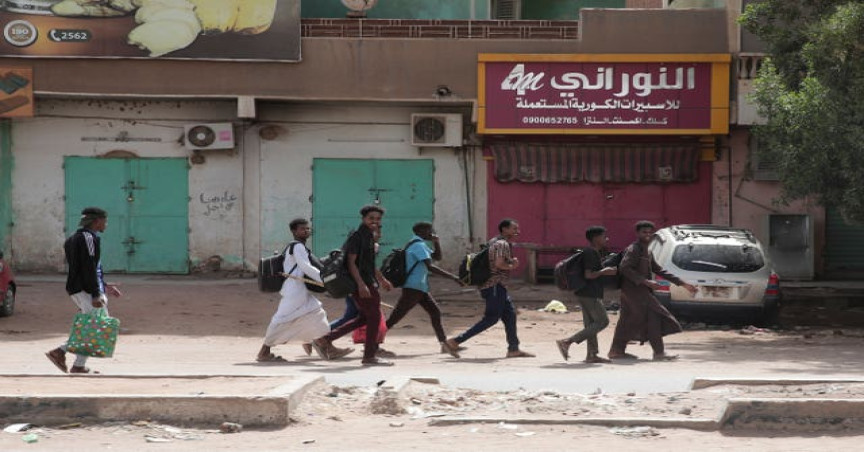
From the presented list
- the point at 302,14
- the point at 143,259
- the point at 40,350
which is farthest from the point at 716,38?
the point at 40,350

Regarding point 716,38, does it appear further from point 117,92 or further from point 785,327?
point 117,92

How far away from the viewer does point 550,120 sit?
21891 mm

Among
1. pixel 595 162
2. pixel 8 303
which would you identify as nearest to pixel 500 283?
pixel 8 303

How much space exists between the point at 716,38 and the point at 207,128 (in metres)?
8.60

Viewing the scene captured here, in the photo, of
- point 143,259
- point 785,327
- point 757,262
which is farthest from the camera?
point 143,259

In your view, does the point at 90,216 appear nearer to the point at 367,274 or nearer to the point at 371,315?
the point at 367,274

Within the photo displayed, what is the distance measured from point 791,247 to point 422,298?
11003 millimetres

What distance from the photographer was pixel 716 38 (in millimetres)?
21750

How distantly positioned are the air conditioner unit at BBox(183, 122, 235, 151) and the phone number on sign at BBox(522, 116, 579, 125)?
16.4 ft

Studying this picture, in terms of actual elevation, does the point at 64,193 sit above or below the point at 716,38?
below

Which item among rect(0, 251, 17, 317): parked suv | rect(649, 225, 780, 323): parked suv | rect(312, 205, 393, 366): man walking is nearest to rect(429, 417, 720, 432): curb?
rect(312, 205, 393, 366): man walking

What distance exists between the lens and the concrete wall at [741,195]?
22641 mm

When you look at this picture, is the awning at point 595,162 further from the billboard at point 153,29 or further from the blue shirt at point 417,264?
the blue shirt at point 417,264

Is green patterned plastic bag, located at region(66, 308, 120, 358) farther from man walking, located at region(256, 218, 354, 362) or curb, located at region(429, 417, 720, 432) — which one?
curb, located at region(429, 417, 720, 432)
